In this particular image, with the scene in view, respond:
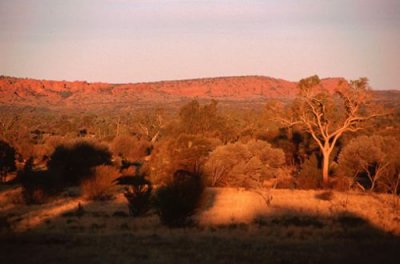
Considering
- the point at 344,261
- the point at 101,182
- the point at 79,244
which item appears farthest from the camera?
the point at 101,182

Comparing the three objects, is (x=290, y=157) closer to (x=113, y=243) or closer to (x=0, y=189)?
(x=0, y=189)

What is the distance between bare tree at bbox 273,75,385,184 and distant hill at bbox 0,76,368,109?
12868cm

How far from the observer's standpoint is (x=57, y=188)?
1265 inches

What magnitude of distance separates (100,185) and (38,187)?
353 cm

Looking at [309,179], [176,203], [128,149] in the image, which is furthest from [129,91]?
[176,203]

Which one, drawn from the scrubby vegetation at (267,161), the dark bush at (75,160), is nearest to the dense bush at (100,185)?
Answer: the scrubby vegetation at (267,161)

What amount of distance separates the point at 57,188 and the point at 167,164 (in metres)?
8.12

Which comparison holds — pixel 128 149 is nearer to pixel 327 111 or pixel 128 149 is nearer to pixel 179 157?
pixel 179 157

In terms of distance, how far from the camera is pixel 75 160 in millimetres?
41688

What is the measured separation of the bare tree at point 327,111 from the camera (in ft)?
114

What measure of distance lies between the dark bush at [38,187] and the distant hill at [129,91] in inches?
5263

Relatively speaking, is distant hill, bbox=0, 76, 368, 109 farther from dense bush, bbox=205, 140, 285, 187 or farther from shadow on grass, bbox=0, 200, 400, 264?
shadow on grass, bbox=0, 200, 400, 264

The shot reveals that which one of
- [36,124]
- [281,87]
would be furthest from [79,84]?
[36,124]

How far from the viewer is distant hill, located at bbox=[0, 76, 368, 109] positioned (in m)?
170
